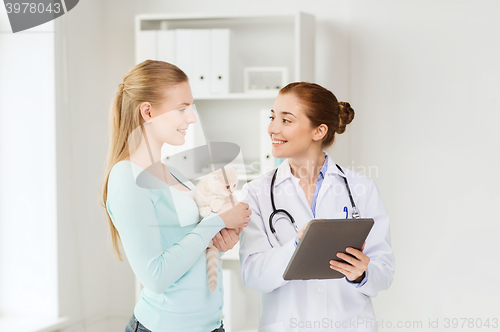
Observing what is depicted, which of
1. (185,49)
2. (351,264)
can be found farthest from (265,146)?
(351,264)

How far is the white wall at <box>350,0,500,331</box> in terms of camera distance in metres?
2.20

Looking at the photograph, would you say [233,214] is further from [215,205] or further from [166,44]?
[166,44]

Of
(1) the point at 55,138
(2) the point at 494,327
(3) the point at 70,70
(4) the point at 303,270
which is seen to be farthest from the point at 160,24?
(2) the point at 494,327

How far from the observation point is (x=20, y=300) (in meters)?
1.98

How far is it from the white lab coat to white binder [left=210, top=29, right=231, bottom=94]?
918 mm

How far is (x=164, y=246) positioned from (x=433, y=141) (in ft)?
5.73

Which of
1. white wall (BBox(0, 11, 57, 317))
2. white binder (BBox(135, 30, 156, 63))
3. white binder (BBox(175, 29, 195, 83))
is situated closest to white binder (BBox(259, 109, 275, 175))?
white binder (BBox(175, 29, 195, 83))

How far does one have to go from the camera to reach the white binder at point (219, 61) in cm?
214

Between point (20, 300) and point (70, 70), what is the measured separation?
43.8 inches

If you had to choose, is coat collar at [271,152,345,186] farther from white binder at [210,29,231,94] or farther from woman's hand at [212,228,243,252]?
white binder at [210,29,231,94]

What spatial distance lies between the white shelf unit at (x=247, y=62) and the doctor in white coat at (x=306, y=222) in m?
0.68

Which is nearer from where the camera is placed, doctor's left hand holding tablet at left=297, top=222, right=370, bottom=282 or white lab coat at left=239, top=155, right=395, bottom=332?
doctor's left hand holding tablet at left=297, top=222, right=370, bottom=282

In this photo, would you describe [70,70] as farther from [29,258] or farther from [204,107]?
[29,258]

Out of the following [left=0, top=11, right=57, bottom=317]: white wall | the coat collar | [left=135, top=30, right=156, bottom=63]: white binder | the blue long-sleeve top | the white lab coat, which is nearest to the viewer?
the blue long-sleeve top
